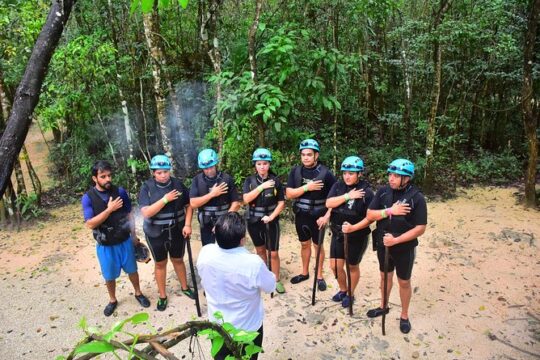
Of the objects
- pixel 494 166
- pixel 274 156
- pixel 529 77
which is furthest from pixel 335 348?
pixel 494 166

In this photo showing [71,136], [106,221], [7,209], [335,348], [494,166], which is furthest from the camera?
[71,136]

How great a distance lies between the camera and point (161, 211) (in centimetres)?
479

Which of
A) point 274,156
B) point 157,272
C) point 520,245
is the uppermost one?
point 274,156

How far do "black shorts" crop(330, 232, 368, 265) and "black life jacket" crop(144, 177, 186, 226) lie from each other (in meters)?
2.03

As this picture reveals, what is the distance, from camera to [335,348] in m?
4.36

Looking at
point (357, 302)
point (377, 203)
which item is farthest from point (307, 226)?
point (377, 203)

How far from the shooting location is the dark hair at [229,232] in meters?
2.77

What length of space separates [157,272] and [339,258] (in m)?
2.41

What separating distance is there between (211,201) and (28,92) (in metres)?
3.61

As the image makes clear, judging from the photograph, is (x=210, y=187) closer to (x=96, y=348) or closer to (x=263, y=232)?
(x=263, y=232)

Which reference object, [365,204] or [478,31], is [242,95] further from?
[478,31]

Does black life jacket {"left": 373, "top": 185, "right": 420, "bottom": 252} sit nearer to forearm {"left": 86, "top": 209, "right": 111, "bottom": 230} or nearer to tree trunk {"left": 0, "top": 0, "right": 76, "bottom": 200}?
forearm {"left": 86, "top": 209, "right": 111, "bottom": 230}

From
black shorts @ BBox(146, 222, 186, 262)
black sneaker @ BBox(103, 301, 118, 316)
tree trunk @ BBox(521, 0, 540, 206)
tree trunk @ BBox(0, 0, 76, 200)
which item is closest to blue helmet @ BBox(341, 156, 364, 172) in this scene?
black shorts @ BBox(146, 222, 186, 262)

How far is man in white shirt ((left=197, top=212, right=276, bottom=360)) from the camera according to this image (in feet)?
9.22
